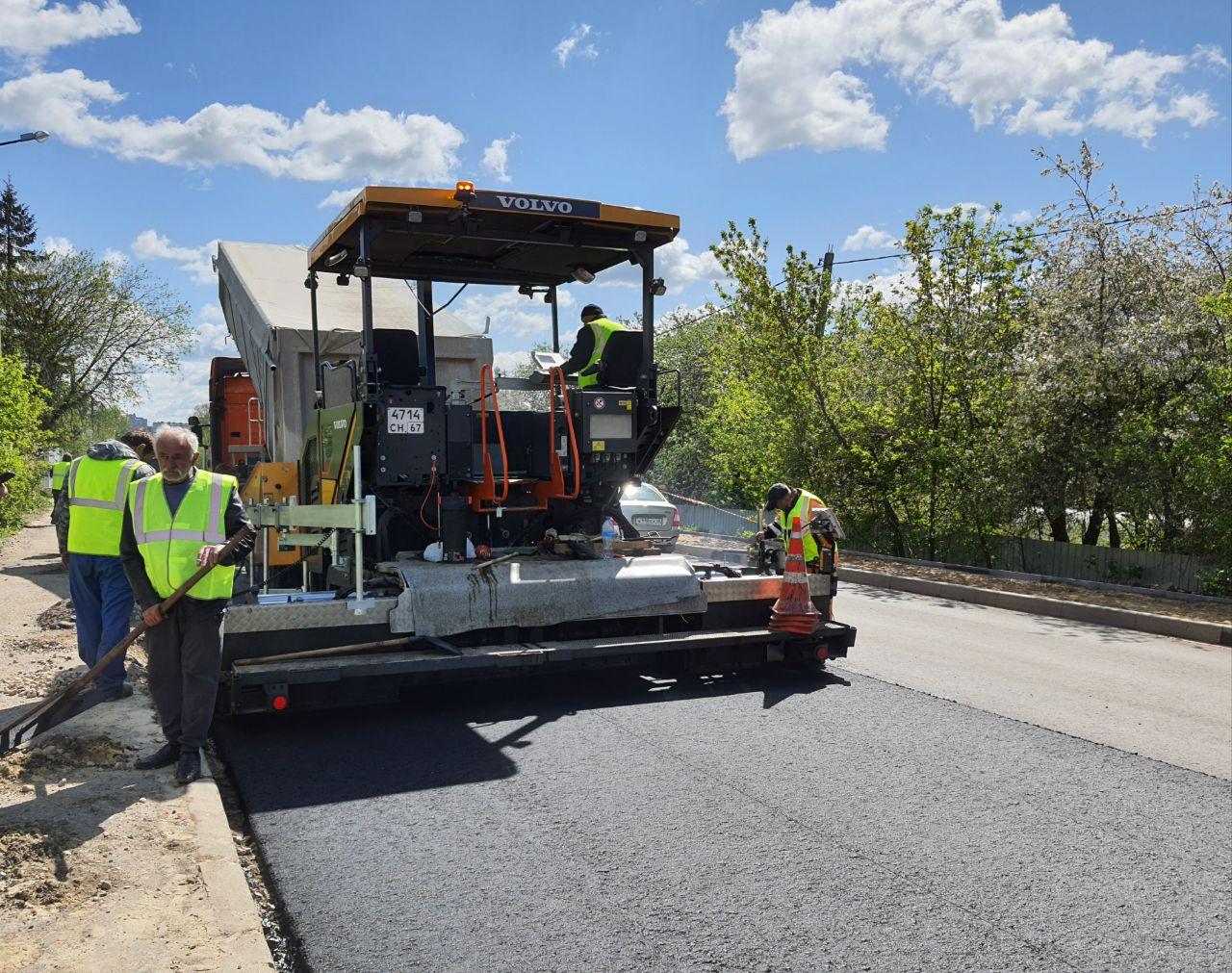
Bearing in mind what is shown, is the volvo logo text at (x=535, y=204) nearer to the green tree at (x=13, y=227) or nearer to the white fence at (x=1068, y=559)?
the white fence at (x=1068, y=559)

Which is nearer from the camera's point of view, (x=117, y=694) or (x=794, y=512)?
(x=117, y=694)

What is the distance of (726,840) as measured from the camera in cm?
442

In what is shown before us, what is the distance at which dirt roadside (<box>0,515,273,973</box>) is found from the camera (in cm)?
A: 321

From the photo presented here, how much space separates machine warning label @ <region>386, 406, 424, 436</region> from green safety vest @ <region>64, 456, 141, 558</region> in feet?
5.14

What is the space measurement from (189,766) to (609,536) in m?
3.30

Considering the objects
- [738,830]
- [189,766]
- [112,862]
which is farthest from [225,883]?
[738,830]

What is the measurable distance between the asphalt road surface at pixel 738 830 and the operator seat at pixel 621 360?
2.07 metres

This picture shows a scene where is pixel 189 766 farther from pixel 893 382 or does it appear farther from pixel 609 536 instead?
pixel 893 382

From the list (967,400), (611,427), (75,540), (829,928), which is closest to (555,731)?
(611,427)

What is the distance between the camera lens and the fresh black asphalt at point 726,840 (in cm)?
356

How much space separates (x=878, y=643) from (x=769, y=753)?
4.02 meters

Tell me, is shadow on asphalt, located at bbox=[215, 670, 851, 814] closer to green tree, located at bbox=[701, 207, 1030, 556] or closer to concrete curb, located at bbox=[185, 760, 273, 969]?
concrete curb, located at bbox=[185, 760, 273, 969]

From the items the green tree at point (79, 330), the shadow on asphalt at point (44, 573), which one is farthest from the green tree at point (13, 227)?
the shadow on asphalt at point (44, 573)

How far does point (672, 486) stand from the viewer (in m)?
32.5
